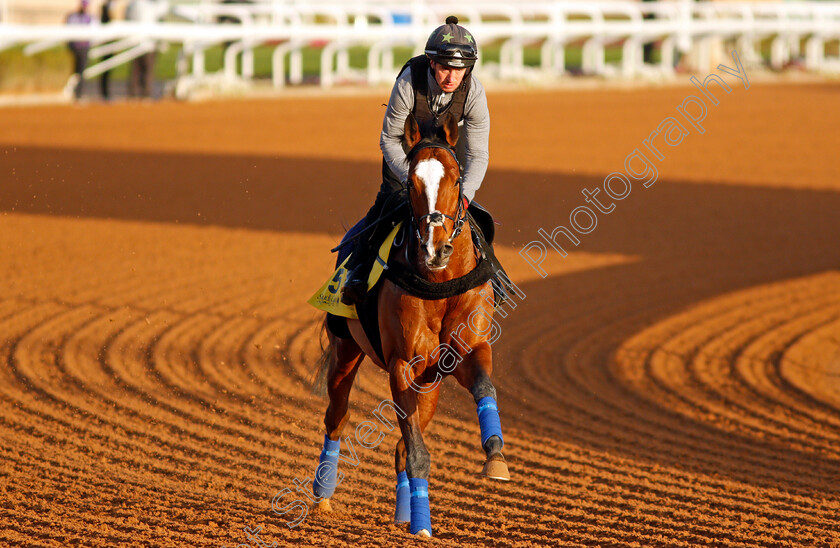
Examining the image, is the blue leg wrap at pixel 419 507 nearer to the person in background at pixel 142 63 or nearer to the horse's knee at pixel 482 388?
the horse's knee at pixel 482 388

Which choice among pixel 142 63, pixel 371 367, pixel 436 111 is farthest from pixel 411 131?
pixel 142 63

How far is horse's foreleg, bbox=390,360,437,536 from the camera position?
5.30m

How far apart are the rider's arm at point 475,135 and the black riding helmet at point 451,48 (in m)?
0.21

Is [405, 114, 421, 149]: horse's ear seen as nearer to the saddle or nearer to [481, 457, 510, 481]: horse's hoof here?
the saddle

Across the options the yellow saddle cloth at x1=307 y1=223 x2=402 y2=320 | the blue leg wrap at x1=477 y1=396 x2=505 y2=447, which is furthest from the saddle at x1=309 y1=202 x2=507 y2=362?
the blue leg wrap at x1=477 y1=396 x2=505 y2=447

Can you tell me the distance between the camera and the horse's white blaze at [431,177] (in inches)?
196

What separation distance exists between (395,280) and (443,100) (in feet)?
3.18

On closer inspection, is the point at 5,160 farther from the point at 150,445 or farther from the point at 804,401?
the point at 804,401

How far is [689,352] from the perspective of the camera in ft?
30.5

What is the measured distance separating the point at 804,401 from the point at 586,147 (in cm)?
1347

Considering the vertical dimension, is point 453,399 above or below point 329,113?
below

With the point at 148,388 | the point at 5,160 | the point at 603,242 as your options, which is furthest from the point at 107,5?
the point at 148,388

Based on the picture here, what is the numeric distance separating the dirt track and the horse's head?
144 cm

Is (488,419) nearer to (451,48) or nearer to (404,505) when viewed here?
(404,505)
